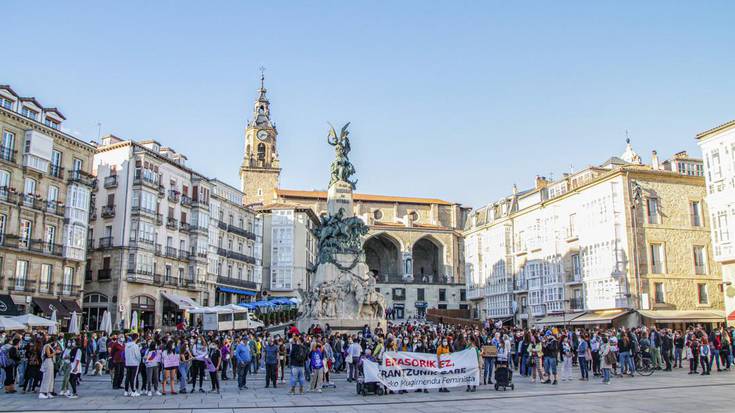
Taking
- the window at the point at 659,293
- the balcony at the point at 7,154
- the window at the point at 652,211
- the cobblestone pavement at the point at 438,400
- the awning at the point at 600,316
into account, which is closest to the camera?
the cobblestone pavement at the point at 438,400

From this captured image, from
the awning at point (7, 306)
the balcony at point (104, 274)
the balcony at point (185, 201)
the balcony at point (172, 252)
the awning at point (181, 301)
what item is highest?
the balcony at point (185, 201)

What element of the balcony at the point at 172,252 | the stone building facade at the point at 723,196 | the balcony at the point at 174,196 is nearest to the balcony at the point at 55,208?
the balcony at the point at 172,252

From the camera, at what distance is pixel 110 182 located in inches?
1890

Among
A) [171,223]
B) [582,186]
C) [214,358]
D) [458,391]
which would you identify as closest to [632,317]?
[582,186]

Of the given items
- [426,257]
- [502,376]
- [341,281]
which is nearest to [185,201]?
[341,281]

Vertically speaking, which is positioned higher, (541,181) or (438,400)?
(541,181)

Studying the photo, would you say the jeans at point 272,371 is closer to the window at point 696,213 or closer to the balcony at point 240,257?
the window at point 696,213

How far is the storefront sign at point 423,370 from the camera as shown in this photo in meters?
16.2

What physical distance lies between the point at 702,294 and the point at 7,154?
149 feet

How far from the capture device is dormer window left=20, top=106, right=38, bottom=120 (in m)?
39.0

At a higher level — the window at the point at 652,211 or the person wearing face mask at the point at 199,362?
the window at the point at 652,211

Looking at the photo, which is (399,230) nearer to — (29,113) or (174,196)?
(174,196)

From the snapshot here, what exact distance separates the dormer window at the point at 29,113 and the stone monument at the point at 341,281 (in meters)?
19.8

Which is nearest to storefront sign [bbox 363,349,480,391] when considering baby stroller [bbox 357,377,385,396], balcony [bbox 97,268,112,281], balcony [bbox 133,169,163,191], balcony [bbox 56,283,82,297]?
baby stroller [bbox 357,377,385,396]
